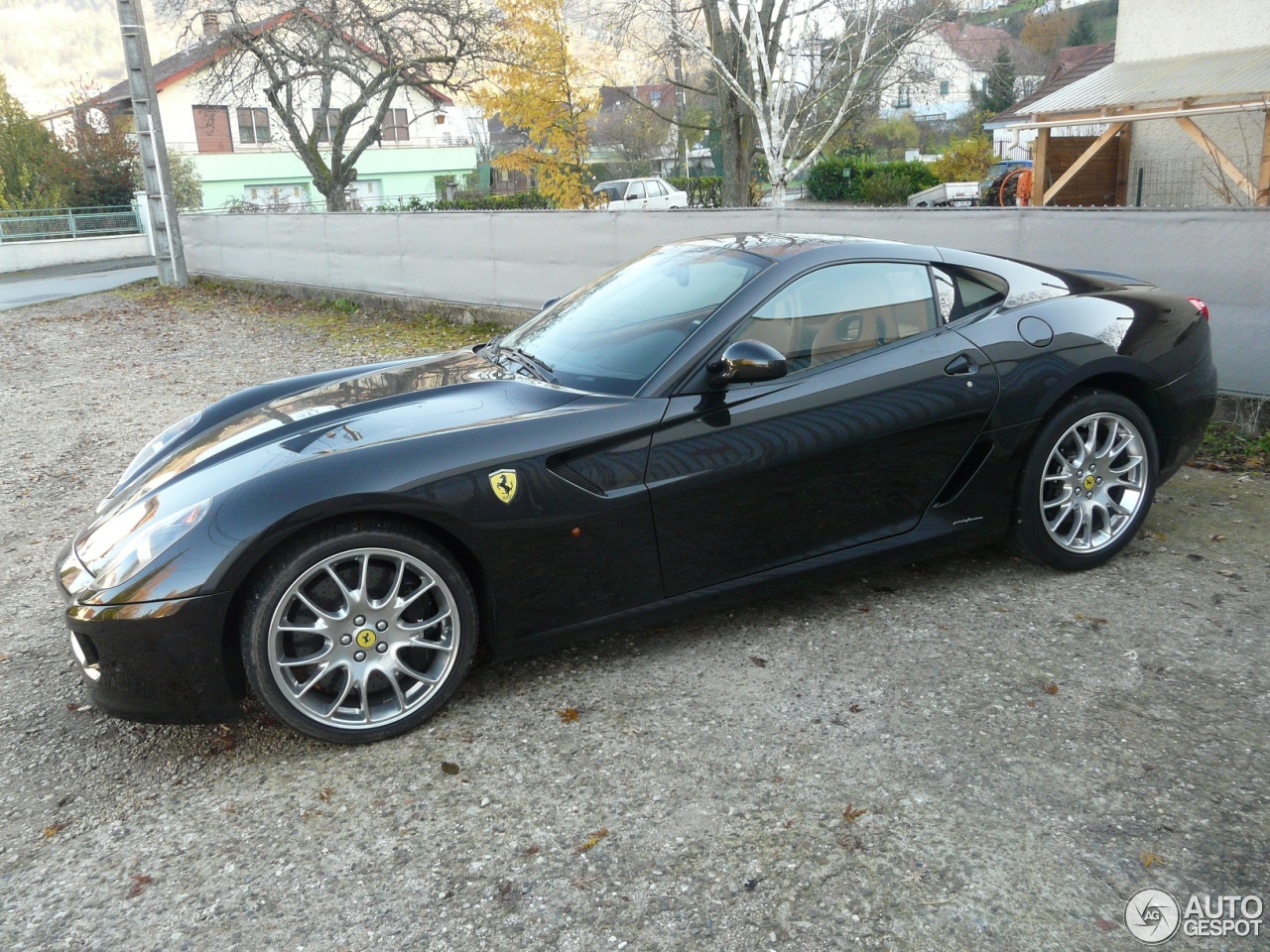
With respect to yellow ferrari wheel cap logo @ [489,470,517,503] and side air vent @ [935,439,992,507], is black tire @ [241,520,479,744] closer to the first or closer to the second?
yellow ferrari wheel cap logo @ [489,470,517,503]

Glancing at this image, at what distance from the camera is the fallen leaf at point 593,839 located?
9.14 feet

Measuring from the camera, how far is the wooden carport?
13055mm

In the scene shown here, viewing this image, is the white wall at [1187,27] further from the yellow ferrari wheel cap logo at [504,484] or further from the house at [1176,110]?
the yellow ferrari wheel cap logo at [504,484]

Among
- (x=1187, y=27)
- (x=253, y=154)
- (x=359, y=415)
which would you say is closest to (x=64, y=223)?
(x=253, y=154)

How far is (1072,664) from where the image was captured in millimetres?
3693

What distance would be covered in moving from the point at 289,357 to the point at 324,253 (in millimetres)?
5332

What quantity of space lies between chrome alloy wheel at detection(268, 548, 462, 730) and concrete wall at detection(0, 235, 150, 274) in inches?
1283

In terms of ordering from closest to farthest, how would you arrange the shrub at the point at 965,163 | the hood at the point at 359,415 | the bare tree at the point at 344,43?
the hood at the point at 359,415 → the bare tree at the point at 344,43 → the shrub at the point at 965,163

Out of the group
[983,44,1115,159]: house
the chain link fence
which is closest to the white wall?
the chain link fence

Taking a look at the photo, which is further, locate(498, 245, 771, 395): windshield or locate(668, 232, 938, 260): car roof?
locate(668, 232, 938, 260): car roof

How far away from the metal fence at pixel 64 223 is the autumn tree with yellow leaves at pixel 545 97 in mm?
13582

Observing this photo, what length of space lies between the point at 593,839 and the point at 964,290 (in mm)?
2690

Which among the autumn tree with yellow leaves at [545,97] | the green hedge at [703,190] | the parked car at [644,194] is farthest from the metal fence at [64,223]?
the green hedge at [703,190]

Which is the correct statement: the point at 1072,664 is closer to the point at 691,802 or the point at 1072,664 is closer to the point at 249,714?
the point at 691,802
